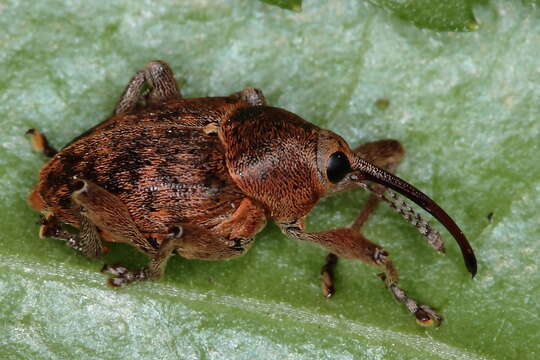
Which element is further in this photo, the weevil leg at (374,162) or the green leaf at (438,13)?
the weevil leg at (374,162)

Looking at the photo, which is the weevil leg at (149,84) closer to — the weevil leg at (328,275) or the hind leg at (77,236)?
the hind leg at (77,236)

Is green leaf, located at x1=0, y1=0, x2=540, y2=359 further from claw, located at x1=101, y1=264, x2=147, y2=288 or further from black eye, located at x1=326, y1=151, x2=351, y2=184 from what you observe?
black eye, located at x1=326, y1=151, x2=351, y2=184

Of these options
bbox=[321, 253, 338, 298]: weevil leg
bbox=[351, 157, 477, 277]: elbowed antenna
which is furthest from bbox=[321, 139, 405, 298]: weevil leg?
bbox=[351, 157, 477, 277]: elbowed antenna

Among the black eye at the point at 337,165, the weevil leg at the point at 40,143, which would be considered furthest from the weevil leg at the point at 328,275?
the weevil leg at the point at 40,143

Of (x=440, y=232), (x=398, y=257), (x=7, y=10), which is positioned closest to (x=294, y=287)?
(x=398, y=257)

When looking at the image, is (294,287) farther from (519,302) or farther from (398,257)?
(519,302)

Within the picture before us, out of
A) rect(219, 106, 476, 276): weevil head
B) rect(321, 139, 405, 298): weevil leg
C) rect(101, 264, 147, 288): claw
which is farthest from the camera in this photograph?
rect(321, 139, 405, 298): weevil leg

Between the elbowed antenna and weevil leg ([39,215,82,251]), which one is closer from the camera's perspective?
the elbowed antenna
